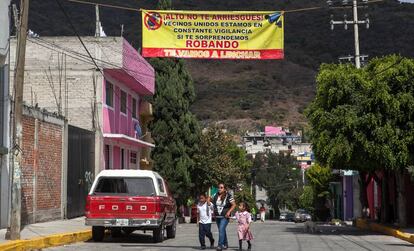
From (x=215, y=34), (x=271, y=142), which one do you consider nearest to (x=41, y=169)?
(x=215, y=34)

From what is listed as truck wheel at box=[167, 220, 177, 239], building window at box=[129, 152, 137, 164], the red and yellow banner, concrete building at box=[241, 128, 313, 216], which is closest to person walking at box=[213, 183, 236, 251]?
the red and yellow banner

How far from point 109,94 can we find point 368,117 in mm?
13472

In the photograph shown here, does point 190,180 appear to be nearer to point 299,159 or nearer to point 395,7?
point 395,7

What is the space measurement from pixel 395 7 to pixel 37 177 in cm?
9552

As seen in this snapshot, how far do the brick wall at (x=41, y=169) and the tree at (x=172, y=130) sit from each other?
18.0 metres

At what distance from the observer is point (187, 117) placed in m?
45.1

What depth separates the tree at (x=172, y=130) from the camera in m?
44.4

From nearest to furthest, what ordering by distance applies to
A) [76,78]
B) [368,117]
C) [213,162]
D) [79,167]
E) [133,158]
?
1. [368,117]
2. [79,167]
3. [76,78]
4. [133,158]
5. [213,162]

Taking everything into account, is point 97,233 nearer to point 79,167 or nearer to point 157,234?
point 157,234

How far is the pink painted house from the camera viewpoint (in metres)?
32.6

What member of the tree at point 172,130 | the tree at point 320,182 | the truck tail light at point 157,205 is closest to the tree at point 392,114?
the truck tail light at point 157,205

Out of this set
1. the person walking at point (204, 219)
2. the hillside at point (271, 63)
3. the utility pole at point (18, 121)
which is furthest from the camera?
the hillside at point (271, 63)

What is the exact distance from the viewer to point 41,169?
2442 centimetres

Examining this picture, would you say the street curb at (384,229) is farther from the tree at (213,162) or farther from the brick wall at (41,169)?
the tree at (213,162)
